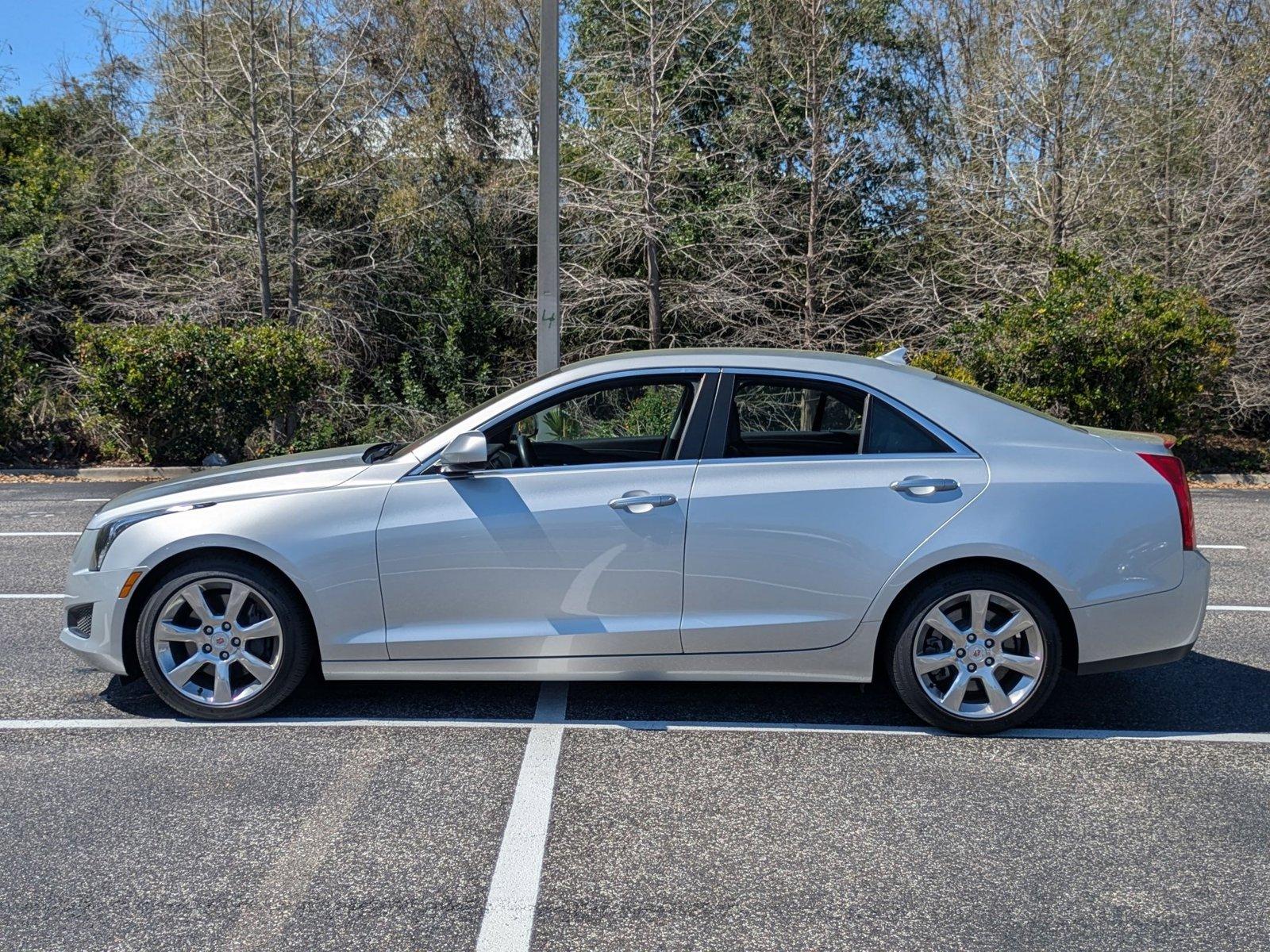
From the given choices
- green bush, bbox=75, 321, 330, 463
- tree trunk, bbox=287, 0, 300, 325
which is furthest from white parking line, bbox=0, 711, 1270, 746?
tree trunk, bbox=287, 0, 300, 325

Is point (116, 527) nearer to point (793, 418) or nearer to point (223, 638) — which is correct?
point (223, 638)

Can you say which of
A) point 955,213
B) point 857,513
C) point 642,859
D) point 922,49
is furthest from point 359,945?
point 922,49

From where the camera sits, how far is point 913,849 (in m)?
3.77

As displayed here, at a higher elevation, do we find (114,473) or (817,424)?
(817,424)

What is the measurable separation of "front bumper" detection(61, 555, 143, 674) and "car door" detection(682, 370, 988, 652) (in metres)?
2.40

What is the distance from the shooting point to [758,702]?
17.4 ft

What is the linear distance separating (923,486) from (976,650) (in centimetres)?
72

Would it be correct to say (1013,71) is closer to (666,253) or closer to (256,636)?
(666,253)

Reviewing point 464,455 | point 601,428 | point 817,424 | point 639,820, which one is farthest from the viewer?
point 601,428

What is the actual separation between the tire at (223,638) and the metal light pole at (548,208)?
727cm

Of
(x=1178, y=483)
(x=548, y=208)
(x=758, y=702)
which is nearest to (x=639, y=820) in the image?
(x=758, y=702)

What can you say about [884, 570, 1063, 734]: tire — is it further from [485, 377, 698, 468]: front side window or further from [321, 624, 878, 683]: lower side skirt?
[485, 377, 698, 468]: front side window

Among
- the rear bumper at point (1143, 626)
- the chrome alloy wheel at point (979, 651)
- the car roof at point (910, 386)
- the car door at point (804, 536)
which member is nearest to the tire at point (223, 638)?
the car roof at point (910, 386)

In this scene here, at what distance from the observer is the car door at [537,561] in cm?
474
